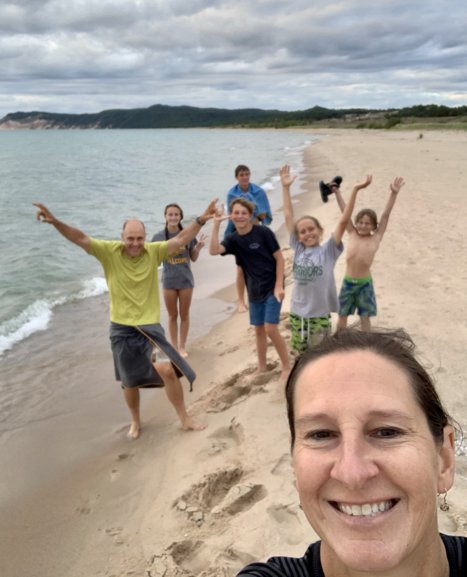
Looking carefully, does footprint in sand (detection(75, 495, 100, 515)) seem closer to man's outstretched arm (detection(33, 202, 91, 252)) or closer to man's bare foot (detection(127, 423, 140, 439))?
man's bare foot (detection(127, 423, 140, 439))

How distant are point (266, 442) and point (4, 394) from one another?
342 cm

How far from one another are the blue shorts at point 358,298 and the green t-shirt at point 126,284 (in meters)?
2.29

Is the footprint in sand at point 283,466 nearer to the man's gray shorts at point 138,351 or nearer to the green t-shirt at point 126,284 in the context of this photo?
the man's gray shorts at point 138,351

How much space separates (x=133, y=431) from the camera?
5273mm

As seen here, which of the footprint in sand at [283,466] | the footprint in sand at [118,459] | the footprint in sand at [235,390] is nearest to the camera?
the footprint in sand at [283,466]

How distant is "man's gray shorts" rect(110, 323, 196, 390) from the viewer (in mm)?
4973

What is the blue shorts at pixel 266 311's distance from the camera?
5645mm

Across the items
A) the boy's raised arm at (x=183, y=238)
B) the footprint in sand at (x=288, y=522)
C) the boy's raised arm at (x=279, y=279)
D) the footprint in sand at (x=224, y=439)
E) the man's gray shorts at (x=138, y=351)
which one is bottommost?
the footprint in sand at (x=224, y=439)

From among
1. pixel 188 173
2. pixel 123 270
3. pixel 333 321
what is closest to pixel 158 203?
pixel 188 173

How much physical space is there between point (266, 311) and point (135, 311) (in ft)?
4.64

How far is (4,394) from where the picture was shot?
6.31 metres

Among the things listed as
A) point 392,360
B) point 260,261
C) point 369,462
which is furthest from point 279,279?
point 369,462

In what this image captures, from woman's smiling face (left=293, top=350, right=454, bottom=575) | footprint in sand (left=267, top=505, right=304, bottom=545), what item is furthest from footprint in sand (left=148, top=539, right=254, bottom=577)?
woman's smiling face (left=293, top=350, right=454, bottom=575)

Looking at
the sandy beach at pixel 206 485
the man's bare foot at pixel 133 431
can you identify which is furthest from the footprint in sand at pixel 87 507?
the man's bare foot at pixel 133 431
